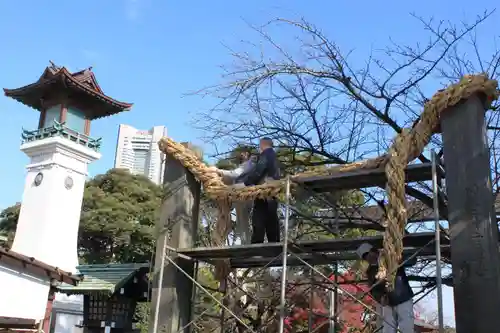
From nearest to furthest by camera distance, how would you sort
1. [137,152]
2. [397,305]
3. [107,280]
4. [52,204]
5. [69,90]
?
[397,305], [107,280], [52,204], [69,90], [137,152]

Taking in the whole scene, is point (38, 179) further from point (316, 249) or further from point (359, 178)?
point (359, 178)

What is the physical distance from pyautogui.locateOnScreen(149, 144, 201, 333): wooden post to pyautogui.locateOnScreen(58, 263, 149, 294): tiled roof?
691 cm

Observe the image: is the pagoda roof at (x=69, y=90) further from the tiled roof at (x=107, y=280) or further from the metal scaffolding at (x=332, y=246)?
the metal scaffolding at (x=332, y=246)

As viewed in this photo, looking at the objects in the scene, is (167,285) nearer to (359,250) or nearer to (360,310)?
(359,250)

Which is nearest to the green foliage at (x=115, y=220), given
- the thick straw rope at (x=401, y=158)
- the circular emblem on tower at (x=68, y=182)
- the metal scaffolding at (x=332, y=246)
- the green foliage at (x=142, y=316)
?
the circular emblem on tower at (x=68, y=182)

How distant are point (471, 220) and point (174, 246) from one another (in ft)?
12.4

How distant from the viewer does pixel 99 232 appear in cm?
2777

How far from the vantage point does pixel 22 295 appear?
1188cm

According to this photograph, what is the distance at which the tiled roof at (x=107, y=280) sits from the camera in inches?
533

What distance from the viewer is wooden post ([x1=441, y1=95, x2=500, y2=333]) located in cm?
472

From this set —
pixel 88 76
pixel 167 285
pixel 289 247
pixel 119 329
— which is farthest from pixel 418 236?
pixel 88 76

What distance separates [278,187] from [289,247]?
Result: 0.77m

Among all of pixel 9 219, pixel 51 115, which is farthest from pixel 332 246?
pixel 9 219

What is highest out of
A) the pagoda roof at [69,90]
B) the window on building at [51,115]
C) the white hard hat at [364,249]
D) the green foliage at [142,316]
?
the pagoda roof at [69,90]
